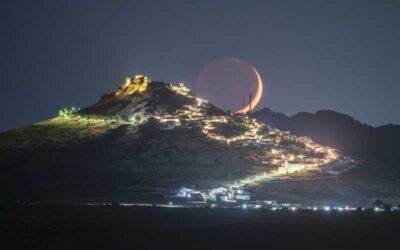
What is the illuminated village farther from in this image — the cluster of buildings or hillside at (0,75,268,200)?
hillside at (0,75,268,200)

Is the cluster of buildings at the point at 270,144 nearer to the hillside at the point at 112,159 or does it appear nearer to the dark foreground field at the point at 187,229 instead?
the hillside at the point at 112,159

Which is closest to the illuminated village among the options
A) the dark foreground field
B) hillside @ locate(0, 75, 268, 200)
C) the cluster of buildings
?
the cluster of buildings

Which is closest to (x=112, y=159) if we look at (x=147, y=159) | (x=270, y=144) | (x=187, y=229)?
(x=147, y=159)

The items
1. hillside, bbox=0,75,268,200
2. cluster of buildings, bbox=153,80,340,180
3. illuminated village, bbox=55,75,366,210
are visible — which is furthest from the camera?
cluster of buildings, bbox=153,80,340,180

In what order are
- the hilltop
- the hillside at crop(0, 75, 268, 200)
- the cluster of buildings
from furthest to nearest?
the cluster of buildings
the hillside at crop(0, 75, 268, 200)
the hilltop

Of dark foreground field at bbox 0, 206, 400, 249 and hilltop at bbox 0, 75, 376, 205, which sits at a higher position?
hilltop at bbox 0, 75, 376, 205

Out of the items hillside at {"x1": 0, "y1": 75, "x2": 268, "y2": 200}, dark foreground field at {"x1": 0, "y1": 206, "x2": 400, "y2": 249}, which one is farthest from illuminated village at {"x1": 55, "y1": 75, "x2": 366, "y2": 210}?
dark foreground field at {"x1": 0, "y1": 206, "x2": 400, "y2": 249}

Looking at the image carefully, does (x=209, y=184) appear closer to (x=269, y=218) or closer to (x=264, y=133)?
(x=269, y=218)

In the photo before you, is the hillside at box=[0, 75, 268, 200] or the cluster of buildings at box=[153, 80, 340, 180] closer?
the hillside at box=[0, 75, 268, 200]

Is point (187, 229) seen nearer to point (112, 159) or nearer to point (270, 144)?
point (112, 159)

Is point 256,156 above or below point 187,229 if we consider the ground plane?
above

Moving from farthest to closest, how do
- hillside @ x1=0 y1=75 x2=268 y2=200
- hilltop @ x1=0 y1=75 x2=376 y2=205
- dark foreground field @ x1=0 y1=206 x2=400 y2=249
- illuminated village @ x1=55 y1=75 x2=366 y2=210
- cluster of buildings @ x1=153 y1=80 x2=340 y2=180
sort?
cluster of buildings @ x1=153 y1=80 x2=340 y2=180, hillside @ x1=0 y1=75 x2=268 y2=200, hilltop @ x1=0 y1=75 x2=376 y2=205, illuminated village @ x1=55 y1=75 x2=366 y2=210, dark foreground field @ x1=0 y1=206 x2=400 y2=249
